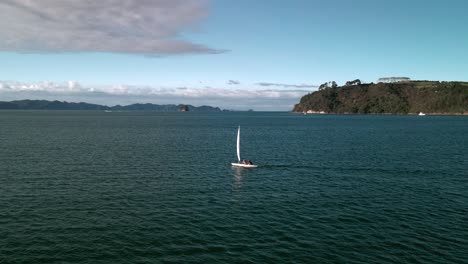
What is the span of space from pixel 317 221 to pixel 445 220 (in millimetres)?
15860

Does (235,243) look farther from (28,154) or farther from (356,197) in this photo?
(28,154)

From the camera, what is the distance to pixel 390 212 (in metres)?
49.9

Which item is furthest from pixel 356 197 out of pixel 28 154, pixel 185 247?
pixel 28 154

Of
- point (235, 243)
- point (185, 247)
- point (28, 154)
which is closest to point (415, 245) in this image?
point (235, 243)

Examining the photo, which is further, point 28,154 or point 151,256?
point 28,154

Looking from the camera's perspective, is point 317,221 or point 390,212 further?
point 390,212

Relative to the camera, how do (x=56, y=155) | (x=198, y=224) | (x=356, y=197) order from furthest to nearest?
(x=56, y=155), (x=356, y=197), (x=198, y=224)

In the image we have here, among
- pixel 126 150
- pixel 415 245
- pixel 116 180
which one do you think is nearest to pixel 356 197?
pixel 415 245

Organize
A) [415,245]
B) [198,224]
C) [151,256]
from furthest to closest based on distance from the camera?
[198,224] → [415,245] → [151,256]

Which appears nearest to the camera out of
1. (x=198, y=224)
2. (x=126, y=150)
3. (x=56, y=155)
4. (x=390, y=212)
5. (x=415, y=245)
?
(x=415, y=245)

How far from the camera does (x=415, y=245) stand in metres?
38.7

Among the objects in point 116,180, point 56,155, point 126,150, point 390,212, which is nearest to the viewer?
point 390,212

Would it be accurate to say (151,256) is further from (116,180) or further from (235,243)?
(116,180)

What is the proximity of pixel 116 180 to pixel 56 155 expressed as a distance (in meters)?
37.3
